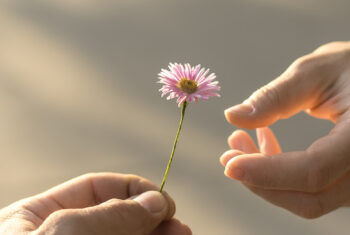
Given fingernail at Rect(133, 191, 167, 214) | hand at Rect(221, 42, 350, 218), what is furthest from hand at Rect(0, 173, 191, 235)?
hand at Rect(221, 42, 350, 218)

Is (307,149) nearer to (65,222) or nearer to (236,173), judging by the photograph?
(236,173)

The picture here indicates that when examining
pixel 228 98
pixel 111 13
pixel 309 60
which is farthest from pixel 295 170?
pixel 111 13

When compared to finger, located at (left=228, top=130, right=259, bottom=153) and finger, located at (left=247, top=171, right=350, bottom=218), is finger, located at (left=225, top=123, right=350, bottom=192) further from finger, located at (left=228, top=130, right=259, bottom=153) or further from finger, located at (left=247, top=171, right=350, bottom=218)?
finger, located at (left=228, top=130, right=259, bottom=153)

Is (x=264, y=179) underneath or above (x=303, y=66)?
underneath

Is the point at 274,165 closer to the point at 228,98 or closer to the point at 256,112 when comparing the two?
the point at 256,112

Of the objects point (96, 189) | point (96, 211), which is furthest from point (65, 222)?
point (96, 189)

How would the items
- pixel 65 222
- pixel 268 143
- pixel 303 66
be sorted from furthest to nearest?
pixel 268 143 < pixel 303 66 < pixel 65 222
